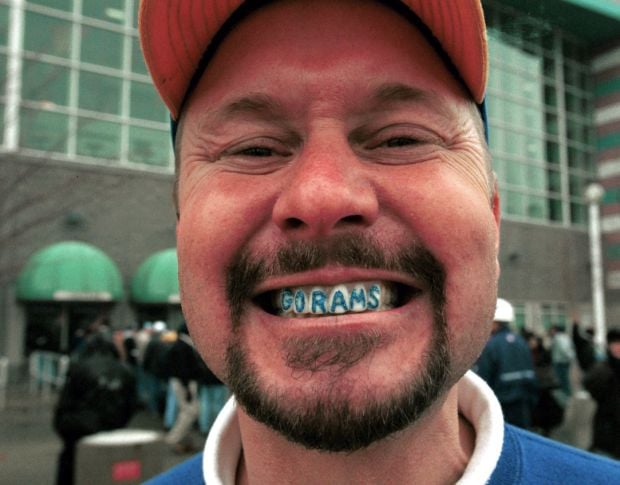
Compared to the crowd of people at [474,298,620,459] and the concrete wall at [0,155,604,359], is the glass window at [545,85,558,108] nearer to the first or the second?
the concrete wall at [0,155,604,359]

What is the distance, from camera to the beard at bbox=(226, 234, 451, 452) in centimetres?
112

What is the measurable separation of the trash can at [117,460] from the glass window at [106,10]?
1570cm

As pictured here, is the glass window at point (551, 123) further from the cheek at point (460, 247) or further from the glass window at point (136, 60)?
the cheek at point (460, 247)

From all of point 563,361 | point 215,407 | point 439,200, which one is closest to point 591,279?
point 563,361

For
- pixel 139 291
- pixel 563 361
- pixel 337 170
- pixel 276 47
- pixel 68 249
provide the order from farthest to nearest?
pixel 139 291, pixel 68 249, pixel 563 361, pixel 276 47, pixel 337 170

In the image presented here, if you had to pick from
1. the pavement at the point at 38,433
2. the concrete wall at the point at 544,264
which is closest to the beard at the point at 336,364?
the pavement at the point at 38,433

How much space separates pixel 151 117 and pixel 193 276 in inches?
684

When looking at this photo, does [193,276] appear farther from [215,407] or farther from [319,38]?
[215,407]

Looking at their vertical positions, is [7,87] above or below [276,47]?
above

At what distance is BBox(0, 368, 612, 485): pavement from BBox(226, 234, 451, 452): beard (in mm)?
4231

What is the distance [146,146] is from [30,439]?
10516mm

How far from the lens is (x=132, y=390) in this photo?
17.9 ft

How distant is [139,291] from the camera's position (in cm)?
1666

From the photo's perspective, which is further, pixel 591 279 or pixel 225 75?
pixel 591 279
